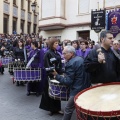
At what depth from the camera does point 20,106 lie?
7.59m

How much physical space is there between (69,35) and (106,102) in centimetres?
1912

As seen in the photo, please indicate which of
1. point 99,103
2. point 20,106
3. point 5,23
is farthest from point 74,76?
point 5,23

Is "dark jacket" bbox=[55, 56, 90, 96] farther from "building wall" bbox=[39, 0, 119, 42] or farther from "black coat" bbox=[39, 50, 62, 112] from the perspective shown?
"building wall" bbox=[39, 0, 119, 42]

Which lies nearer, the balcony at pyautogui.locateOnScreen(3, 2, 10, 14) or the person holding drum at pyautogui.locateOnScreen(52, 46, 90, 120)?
the person holding drum at pyautogui.locateOnScreen(52, 46, 90, 120)

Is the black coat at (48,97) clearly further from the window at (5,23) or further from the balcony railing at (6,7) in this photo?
the balcony railing at (6,7)

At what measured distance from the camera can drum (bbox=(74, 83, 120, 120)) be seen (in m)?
3.28

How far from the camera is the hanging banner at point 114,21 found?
1877cm

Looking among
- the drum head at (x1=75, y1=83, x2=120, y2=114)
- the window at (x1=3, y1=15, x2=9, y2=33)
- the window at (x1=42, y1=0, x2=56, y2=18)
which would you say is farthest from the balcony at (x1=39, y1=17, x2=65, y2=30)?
the drum head at (x1=75, y1=83, x2=120, y2=114)

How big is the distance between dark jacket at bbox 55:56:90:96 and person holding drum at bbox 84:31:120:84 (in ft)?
1.05

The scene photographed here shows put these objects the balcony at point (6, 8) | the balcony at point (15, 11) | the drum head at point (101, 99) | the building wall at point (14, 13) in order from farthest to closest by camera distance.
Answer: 1. the balcony at point (15, 11)
2. the balcony at point (6, 8)
3. the building wall at point (14, 13)
4. the drum head at point (101, 99)

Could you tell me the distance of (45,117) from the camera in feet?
21.5

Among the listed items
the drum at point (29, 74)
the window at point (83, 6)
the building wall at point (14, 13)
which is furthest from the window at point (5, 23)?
the drum at point (29, 74)

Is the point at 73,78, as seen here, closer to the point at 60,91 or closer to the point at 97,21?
the point at 60,91

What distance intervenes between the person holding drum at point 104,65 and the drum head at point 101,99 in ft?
1.57
